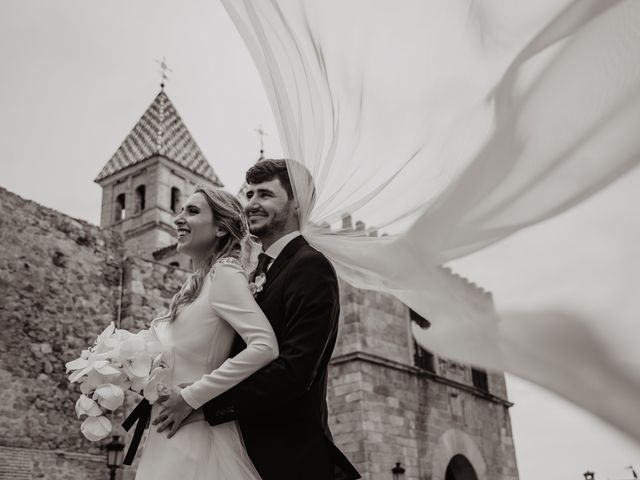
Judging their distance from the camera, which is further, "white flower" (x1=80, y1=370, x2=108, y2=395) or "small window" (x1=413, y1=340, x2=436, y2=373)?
"small window" (x1=413, y1=340, x2=436, y2=373)

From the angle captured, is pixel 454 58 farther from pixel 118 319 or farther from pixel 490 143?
pixel 118 319

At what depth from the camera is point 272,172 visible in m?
2.50

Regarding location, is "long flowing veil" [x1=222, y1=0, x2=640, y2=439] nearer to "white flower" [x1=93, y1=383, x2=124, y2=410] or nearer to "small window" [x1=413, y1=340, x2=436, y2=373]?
"white flower" [x1=93, y1=383, x2=124, y2=410]

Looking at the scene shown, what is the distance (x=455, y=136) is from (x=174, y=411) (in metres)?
1.24

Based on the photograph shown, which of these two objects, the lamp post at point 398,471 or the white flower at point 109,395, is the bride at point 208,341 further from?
the lamp post at point 398,471

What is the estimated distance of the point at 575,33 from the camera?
4.64ft

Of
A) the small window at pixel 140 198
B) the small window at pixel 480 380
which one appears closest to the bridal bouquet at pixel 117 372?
the small window at pixel 480 380

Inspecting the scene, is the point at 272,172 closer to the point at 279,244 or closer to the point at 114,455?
the point at 279,244

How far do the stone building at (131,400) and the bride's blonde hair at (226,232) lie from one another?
4.62 metres

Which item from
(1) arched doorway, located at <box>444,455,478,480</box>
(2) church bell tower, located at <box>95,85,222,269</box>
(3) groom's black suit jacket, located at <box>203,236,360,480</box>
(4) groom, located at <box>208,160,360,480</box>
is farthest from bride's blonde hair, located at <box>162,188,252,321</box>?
(2) church bell tower, located at <box>95,85,222,269</box>

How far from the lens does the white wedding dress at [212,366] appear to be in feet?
7.04

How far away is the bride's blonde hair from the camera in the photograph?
2.61 m

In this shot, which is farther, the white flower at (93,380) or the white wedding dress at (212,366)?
the white flower at (93,380)

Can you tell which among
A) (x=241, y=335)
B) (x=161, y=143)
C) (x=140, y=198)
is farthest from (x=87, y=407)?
(x=140, y=198)
